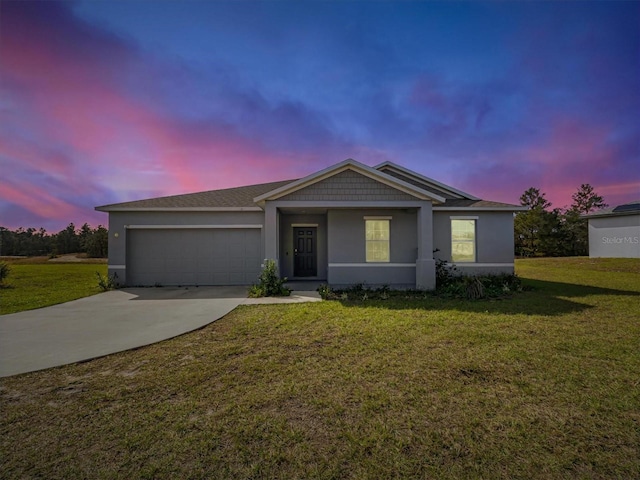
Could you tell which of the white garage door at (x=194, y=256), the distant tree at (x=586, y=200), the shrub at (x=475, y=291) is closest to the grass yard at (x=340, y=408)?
the shrub at (x=475, y=291)

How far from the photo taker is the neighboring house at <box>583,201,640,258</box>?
2188cm

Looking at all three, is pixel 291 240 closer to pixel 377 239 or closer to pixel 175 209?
pixel 377 239

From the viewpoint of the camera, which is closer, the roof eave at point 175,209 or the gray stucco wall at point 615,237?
the roof eave at point 175,209

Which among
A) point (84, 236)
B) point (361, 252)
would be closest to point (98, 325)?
point (361, 252)

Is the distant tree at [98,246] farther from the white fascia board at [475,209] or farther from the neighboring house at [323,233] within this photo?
the white fascia board at [475,209]

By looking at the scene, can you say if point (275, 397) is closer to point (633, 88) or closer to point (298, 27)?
point (298, 27)

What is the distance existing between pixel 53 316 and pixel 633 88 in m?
23.1

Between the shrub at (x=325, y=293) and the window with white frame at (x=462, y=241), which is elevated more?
the window with white frame at (x=462, y=241)

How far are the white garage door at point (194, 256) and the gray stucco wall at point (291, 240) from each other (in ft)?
4.20

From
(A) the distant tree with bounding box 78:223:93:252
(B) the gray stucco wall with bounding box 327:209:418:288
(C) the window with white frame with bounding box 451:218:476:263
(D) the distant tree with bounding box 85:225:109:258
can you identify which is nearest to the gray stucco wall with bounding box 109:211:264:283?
(B) the gray stucco wall with bounding box 327:209:418:288

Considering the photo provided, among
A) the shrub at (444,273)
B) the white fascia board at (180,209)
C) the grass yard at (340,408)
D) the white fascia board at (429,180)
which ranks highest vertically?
the white fascia board at (429,180)

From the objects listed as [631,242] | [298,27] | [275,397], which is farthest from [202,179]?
[631,242]

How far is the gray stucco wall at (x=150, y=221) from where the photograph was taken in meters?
12.0

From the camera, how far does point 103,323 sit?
21.6 feet
